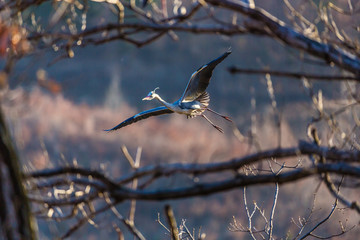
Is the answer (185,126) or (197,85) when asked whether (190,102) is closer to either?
(197,85)

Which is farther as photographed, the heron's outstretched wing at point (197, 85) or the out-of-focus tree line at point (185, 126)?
the heron's outstretched wing at point (197, 85)

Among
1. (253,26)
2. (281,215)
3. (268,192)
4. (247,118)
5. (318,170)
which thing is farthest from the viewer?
(247,118)

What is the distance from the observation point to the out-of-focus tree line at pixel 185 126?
7.94ft

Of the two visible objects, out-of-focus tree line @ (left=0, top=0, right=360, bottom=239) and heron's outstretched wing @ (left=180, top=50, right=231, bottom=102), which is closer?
out-of-focus tree line @ (left=0, top=0, right=360, bottom=239)

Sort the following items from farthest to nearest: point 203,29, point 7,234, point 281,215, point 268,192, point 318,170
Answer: point 268,192 → point 281,215 → point 203,29 → point 7,234 → point 318,170

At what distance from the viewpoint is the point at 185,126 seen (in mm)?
17250

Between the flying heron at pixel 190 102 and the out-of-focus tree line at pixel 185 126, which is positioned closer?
the out-of-focus tree line at pixel 185 126

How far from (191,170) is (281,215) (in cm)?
1263

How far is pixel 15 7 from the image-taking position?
370cm

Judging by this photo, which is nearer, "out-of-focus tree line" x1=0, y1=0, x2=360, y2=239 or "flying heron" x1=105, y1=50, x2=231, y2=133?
"out-of-focus tree line" x1=0, y1=0, x2=360, y2=239

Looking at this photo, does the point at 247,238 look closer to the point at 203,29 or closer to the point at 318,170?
the point at 203,29

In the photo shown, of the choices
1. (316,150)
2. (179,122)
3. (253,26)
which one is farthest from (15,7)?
(179,122)

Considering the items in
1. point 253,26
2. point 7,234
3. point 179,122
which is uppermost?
point 253,26

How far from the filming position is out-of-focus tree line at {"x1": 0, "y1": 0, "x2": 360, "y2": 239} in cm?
242
